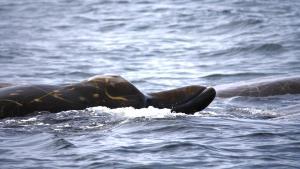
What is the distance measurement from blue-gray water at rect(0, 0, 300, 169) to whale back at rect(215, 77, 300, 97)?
33 centimetres

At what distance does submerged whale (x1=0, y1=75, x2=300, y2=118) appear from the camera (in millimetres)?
11375

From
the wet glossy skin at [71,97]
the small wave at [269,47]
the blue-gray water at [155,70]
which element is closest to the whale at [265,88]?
the blue-gray water at [155,70]

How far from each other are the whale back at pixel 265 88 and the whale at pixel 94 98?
4278 millimetres

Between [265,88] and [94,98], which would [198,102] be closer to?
[94,98]

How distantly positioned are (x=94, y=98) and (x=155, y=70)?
35.1 feet

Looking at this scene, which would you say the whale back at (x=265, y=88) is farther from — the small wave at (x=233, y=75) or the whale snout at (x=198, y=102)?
the whale snout at (x=198, y=102)

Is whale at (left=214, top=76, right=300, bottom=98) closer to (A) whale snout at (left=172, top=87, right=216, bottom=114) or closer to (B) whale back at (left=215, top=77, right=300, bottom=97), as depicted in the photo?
(B) whale back at (left=215, top=77, right=300, bottom=97)

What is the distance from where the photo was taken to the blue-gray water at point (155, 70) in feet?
31.8

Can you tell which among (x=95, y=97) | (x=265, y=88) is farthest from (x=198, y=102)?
(x=265, y=88)

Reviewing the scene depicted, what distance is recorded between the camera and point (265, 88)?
626 inches

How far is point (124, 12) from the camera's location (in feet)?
125

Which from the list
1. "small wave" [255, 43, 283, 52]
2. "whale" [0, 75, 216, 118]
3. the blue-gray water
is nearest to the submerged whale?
"whale" [0, 75, 216, 118]

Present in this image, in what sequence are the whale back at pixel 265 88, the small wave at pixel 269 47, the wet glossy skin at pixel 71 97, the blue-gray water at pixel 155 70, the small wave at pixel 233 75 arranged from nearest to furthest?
the blue-gray water at pixel 155 70
the wet glossy skin at pixel 71 97
the whale back at pixel 265 88
the small wave at pixel 233 75
the small wave at pixel 269 47

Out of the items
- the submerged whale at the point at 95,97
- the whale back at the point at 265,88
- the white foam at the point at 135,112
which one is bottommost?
the whale back at the point at 265,88
